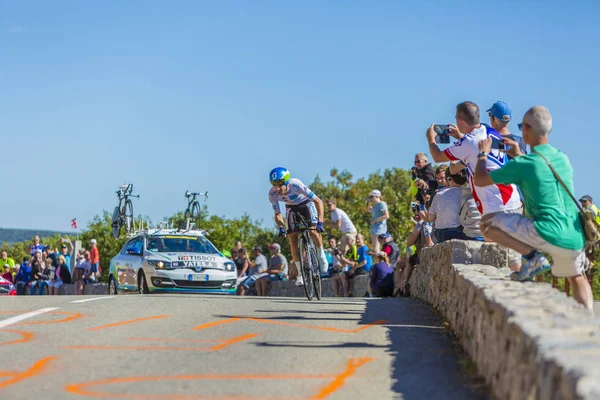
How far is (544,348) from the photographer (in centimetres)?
435

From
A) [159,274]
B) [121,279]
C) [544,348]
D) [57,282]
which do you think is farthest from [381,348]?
[57,282]

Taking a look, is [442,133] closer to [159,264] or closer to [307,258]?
[307,258]

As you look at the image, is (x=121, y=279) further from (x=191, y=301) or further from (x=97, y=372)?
(x=97, y=372)

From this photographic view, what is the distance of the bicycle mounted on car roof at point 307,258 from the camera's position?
14.2 m

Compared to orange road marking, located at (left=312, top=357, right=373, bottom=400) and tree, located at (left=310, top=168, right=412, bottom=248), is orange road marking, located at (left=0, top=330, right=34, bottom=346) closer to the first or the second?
orange road marking, located at (left=312, top=357, right=373, bottom=400)

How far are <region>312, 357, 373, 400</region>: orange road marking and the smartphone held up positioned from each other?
3235mm

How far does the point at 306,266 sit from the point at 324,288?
27.0 ft

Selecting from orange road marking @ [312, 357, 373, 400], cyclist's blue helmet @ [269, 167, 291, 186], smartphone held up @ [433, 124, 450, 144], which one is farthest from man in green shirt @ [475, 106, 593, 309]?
cyclist's blue helmet @ [269, 167, 291, 186]

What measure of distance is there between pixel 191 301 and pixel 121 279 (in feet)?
25.7

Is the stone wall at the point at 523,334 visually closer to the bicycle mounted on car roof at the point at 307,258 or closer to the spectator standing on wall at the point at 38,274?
the bicycle mounted on car roof at the point at 307,258

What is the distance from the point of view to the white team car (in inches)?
782

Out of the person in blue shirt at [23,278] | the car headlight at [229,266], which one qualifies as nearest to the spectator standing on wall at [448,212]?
the car headlight at [229,266]

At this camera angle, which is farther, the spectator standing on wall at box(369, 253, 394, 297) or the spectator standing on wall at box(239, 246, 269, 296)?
the spectator standing on wall at box(239, 246, 269, 296)

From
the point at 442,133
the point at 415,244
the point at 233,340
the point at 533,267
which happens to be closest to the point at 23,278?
the point at 415,244
